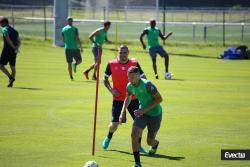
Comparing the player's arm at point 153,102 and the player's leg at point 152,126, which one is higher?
the player's arm at point 153,102

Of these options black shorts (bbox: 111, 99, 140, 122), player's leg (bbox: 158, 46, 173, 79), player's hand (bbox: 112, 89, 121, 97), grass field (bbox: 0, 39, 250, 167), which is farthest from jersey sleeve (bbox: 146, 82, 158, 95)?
player's leg (bbox: 158, 46, 173, 79)

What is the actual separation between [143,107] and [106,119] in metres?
6.10

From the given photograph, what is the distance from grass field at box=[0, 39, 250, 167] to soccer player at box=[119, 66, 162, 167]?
65 centimetres

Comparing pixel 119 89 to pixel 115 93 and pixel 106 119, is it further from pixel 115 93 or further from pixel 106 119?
pixel 106 119

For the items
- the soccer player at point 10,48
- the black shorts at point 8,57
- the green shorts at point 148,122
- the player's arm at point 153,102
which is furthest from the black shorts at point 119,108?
the black shorts at point 8,57

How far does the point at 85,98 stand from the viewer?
23.7 meters

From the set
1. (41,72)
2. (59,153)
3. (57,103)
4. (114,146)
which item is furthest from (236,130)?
(41,72)

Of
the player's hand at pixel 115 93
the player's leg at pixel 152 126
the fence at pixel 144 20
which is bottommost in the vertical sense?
the player's leg at pixel 152 126

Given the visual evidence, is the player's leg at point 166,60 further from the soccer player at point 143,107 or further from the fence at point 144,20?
the fence at point 144,20

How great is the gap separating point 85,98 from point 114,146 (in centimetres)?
832

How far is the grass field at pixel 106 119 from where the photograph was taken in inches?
560

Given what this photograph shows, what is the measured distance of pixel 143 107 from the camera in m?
13.3

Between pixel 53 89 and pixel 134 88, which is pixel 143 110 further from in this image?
pixel 53 89

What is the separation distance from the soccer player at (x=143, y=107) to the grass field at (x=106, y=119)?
65 centimetres
